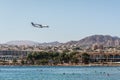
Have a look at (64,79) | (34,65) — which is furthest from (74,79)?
(34,65)

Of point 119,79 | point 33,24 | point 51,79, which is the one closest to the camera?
point 33,24

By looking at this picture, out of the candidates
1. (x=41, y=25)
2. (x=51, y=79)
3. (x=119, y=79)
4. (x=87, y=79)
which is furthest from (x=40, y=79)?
(x=41, y=25)

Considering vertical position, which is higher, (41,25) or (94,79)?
(41,25)

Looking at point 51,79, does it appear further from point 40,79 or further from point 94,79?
point 94,79

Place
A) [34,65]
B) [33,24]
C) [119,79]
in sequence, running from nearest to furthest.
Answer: [33,24]
[119,79]
[34,65]

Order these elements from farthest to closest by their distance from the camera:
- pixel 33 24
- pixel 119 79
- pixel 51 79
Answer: pixel 51 79
pixel 119 79
pixel 33 24

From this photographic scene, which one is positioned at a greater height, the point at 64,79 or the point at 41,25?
the point at 41,25

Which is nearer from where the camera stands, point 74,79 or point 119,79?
point 119,79

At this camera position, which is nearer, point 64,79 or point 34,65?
point 64,79

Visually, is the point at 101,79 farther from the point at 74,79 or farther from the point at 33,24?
the point at 33,24
